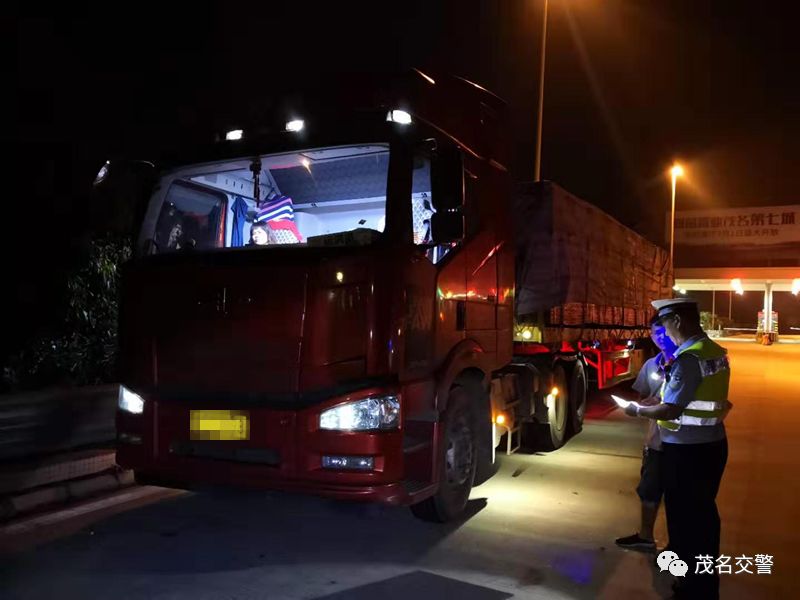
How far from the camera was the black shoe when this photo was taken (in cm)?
463

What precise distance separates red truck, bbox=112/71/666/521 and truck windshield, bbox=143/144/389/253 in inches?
0.6

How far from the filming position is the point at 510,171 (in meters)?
6.23

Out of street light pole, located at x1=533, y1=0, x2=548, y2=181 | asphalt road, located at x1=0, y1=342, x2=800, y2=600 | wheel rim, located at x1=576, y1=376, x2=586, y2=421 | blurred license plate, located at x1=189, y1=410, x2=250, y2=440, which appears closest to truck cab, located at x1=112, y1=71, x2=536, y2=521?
blurred license plate, located at x1=189, y1=410, x2=250, y2=440

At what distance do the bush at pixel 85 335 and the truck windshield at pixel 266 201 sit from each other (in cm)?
325

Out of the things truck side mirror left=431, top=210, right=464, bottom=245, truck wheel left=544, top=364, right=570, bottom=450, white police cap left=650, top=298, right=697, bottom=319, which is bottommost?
truck wheel left=544, top=364, right=570, bottom=450

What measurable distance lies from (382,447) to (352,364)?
51 cm

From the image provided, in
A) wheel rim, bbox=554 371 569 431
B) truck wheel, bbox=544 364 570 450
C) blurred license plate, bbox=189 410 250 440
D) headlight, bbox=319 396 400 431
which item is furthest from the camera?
wheel rim, bbox=554 371 569 431

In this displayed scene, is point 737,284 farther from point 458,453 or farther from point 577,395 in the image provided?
point 458,453

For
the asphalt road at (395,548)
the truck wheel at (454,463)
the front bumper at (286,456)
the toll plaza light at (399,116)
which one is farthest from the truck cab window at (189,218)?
the truck wheel at (454,463)

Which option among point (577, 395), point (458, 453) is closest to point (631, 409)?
point (458, 453)

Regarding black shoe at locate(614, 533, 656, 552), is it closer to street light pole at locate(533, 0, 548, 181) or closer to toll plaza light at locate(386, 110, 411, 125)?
toll plaza light at locate(386, 110, 411, 125)

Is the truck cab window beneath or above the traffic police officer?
above

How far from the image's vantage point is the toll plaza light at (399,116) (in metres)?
4.45

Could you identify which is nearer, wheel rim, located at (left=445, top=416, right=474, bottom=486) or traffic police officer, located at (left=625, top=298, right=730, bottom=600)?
traffic police officer, located at (left=625, top=298, right=730, bottom=600)
